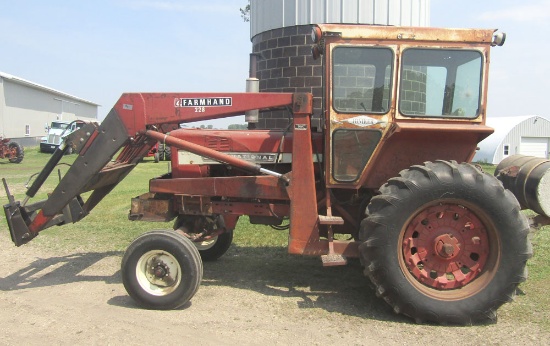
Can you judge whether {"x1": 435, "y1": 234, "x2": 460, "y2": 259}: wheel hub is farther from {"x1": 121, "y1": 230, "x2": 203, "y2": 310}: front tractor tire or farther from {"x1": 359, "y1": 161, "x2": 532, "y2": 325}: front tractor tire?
{"x1": 121, "y1": 230, "x2": 203, "y2": 310}: front tractor tire

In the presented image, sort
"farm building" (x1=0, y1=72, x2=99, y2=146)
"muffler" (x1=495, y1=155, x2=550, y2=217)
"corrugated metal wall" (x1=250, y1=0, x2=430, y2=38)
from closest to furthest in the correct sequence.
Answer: "muffler" (x1=495, y1=155, x2=550, y2=217), "corrugated metal wall" (x1=250, y1=0, x2=430, y2=38), "farm building" (x1=0, y1=72, x2=99, y2=146)

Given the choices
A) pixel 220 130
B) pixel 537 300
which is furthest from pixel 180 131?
pixel 537 300

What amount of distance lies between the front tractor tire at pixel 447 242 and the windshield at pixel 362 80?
0.80 meters

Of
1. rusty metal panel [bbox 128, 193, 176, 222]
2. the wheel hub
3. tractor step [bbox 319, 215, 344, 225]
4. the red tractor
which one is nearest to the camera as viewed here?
the wheel hub

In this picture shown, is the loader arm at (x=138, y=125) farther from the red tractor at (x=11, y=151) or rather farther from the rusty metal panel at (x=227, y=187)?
the red tractor at (x=11, y=151)

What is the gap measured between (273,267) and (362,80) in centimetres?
261

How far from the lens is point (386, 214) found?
4289 millimetres

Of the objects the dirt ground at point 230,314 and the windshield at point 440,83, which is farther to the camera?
the windshield at point 440,83

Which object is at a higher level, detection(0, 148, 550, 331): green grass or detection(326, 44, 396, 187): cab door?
detection(326, 44, 396, 187): cab door

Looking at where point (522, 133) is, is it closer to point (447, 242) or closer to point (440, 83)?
point (440, 83)

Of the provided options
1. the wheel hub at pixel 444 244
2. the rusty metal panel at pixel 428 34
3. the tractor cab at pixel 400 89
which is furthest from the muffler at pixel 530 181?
the rusty metal panel at pixel 428 34

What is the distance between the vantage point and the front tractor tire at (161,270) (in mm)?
4605

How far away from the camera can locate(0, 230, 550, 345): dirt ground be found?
400 cm

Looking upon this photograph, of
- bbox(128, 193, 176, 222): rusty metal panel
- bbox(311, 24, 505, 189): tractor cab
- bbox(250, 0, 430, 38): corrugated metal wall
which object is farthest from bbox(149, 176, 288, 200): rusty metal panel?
bbox(250, 0, 430, 38): corrugated metal wall
